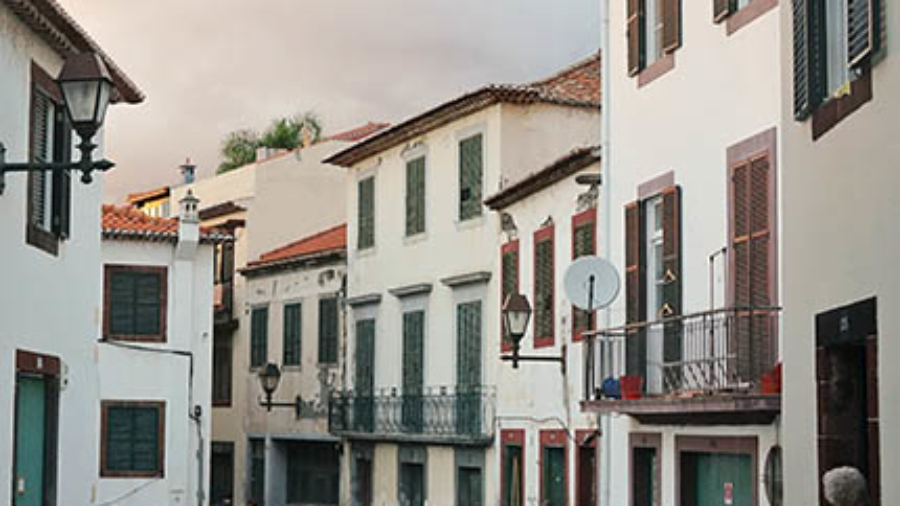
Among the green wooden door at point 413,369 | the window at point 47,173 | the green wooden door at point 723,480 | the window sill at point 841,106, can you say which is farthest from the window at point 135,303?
the window sill at point 841,106

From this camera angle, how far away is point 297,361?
1582 inches

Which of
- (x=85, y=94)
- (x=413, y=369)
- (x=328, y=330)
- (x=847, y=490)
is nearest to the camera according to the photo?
(x=847, y=490)

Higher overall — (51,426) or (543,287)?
(543,287)

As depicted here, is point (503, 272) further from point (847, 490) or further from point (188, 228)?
point (847, 490)

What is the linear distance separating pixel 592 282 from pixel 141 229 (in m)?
14.6

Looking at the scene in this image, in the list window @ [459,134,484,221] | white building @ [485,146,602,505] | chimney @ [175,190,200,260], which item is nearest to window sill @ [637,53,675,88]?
white building @ [485,146,602,505]

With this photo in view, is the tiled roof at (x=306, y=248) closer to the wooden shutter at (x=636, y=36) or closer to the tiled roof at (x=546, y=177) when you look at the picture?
the tiled roof at (x=546, y=177)

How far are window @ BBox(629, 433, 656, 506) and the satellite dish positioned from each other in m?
1.72

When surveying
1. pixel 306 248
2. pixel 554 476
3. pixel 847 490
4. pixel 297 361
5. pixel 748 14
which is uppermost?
pixel 306 248

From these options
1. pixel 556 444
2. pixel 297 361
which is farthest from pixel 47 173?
pixel 297 361

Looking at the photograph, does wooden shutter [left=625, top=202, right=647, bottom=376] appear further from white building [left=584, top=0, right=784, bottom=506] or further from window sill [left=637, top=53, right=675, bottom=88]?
window sill [left=637, top=53, right=675, bottom=88]

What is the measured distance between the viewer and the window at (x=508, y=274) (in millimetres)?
28062

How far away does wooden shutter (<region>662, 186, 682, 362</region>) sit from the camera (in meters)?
18.4

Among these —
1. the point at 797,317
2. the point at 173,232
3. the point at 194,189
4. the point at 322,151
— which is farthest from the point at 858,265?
the point at 194,189
